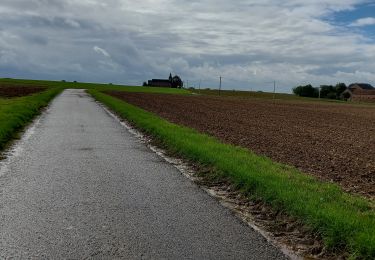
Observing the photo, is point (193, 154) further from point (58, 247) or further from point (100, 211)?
point (58, 247)

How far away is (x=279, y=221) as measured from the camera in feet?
23.4

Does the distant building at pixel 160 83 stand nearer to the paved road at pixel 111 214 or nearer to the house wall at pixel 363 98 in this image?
the house wall at pixel 363 98

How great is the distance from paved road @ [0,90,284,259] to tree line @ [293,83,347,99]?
148002 mm

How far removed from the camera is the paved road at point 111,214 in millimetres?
5637

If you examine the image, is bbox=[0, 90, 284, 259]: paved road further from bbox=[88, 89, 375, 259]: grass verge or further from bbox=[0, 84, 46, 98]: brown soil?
bbox=[0, 84, 46, 98]: brown soil

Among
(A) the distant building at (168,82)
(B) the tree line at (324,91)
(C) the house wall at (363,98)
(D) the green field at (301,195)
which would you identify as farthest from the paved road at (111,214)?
(A) the distant building at (168,82)

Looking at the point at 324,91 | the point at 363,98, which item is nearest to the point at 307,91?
the point at 324,91

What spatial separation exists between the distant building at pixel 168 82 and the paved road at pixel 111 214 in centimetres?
17220

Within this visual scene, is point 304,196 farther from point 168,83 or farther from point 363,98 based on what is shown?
point 168,83

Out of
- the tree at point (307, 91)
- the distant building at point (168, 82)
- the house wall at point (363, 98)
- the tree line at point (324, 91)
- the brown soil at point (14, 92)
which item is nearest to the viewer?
the brown soil at point (14, 92)

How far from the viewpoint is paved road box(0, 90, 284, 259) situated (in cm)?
564

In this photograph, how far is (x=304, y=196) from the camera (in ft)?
26.0

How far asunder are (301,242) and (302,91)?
162 metres

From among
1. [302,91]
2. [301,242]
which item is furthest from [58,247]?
[302,91]
